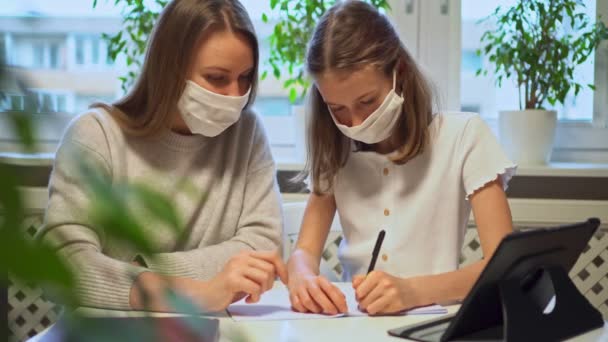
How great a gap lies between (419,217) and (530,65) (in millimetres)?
929

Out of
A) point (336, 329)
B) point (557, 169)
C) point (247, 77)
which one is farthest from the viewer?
point (557, 169)

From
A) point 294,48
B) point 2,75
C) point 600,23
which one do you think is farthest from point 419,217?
point 2,75

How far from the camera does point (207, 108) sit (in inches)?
57.1

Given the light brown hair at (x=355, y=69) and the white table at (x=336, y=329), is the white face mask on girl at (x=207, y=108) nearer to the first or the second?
the light brown hair at (x=355, y=69)

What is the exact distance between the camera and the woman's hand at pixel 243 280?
3.79 feet

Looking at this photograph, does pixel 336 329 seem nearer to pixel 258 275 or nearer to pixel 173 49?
pixel 258 275

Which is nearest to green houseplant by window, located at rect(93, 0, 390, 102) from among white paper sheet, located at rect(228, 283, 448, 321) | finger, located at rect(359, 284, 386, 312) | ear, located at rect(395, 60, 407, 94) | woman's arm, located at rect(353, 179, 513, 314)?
ear, located at rect(395, 60, 407, 94)

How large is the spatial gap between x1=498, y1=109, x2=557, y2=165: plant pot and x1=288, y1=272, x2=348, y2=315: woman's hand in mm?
1263

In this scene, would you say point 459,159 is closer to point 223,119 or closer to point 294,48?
point 223,119

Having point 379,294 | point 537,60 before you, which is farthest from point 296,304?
point 537,60

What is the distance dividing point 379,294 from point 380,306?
0.06 ft

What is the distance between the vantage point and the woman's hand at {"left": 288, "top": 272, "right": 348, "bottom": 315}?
114 cm

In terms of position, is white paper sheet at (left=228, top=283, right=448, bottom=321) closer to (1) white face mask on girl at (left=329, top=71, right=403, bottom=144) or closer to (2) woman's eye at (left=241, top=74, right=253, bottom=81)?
(1) white face mask on girl at (left=329, top=71, right=403, bottom=144)

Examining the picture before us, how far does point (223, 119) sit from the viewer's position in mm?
1475
